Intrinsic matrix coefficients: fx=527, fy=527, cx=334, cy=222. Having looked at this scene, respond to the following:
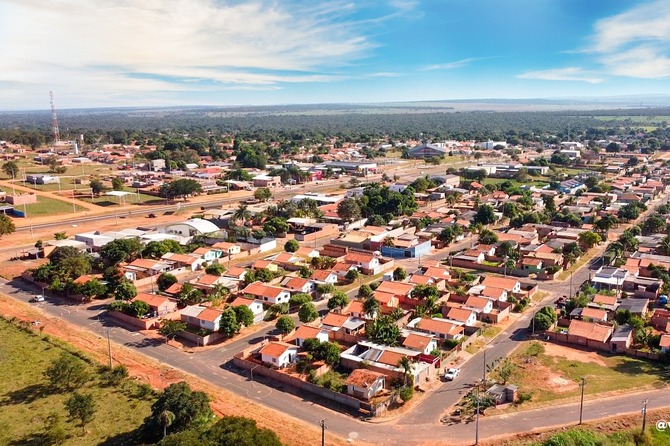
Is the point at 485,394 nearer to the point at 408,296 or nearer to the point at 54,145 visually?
the point at 408,296

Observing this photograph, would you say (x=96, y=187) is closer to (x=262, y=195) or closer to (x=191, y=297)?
(x=262, y=195)

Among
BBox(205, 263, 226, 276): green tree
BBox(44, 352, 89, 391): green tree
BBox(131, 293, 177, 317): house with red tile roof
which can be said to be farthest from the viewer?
BBox(205, 263, 226, 276): green tree

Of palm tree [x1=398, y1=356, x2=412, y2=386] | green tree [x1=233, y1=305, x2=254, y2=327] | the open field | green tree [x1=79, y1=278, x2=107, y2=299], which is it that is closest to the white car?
palm tree [x1=398, y1=356, x2=412, y2=386]

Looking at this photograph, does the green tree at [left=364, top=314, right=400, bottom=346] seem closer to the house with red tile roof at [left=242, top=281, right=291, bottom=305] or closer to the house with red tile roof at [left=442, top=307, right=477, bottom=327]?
the house with red tile roof at [left=442, top=307, right=477, bottom=327]

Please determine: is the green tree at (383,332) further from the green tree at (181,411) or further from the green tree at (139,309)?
the green tree at (139,309)

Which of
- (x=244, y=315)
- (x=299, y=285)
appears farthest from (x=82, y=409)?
(x=299, y=285)

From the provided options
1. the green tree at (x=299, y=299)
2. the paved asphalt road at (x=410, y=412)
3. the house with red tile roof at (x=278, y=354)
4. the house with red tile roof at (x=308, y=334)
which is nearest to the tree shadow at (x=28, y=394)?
the paved asphalt road at (x=410, y=412)
